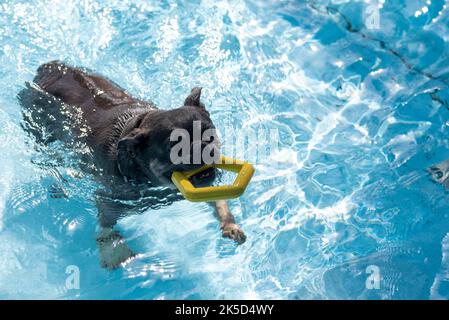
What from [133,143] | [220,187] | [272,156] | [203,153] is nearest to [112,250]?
[133,143]

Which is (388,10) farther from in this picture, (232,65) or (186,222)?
(186,222)

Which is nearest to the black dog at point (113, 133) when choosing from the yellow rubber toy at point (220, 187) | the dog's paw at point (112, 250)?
the dog's paw at point (112, 250)

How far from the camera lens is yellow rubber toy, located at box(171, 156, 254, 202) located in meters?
4.97

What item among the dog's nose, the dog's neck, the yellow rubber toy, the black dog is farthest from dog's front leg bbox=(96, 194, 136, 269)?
the dog's nose

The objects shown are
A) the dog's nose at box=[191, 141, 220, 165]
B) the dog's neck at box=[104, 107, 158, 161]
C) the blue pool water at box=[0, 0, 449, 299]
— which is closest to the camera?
the dog's nose at box=[191, 141, 220, 165]

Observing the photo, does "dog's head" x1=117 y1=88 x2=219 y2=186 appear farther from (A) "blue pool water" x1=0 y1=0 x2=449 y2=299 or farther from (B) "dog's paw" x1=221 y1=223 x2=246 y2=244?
(A) "blue pool water" x1=0 y1=0 x2=449 y2=299

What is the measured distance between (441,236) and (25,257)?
14.5 ft

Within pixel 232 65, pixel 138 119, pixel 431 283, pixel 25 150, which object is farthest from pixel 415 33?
pixel 25 150

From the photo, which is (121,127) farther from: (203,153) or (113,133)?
(203,153)

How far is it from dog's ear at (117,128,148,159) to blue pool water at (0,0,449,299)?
108 cm

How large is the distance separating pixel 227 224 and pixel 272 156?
131 cm

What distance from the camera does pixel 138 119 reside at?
19.6ft

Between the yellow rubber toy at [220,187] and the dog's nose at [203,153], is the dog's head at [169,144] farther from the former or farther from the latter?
the yellow rubber toy at [220,187]
